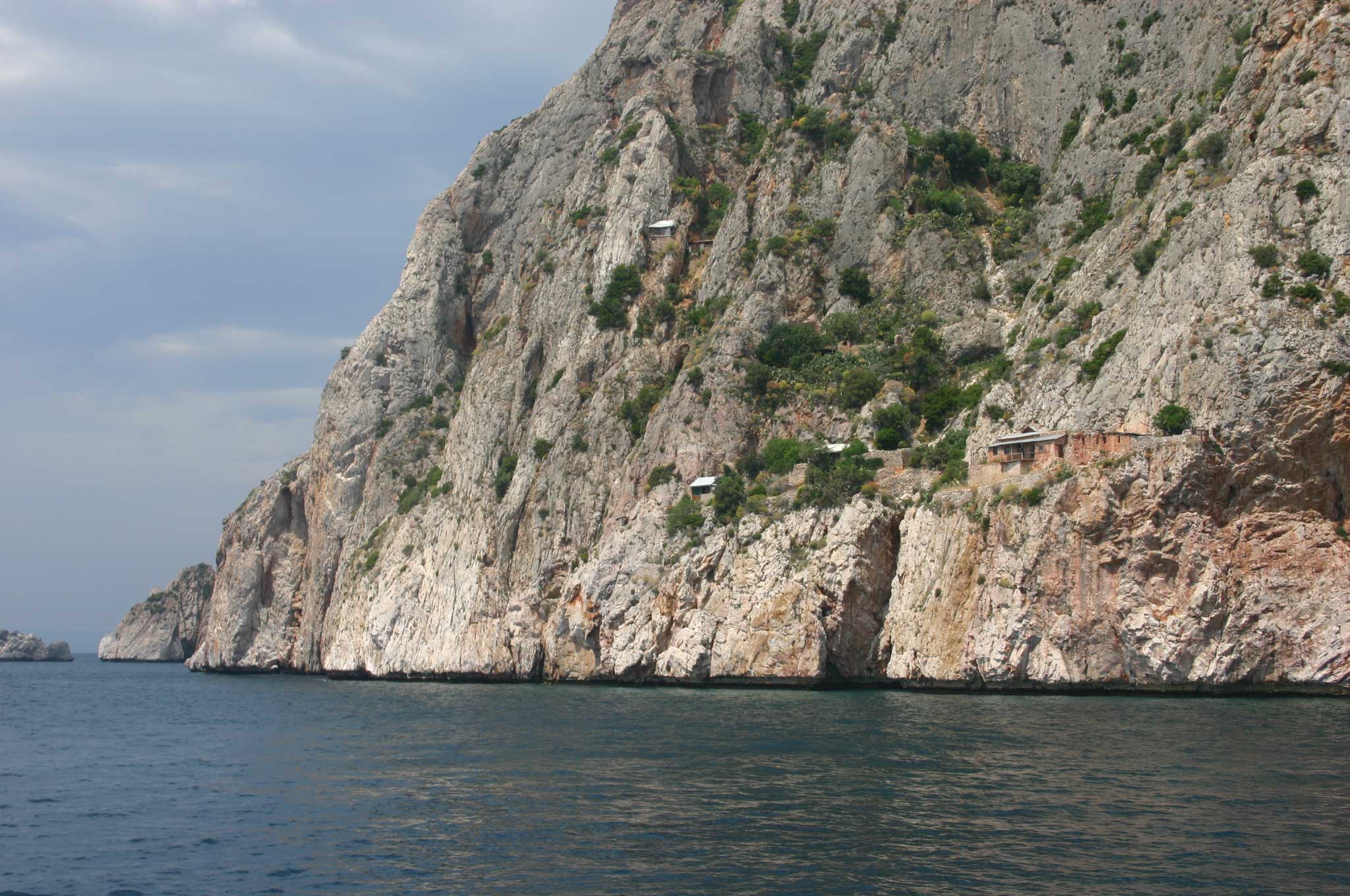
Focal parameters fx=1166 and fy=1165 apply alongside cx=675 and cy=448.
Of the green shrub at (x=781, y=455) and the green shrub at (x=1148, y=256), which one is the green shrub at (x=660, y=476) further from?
the green shrub at (x=1148, y=256)

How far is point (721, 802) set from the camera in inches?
1045

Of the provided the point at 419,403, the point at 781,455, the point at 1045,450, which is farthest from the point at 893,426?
the point at 419,403

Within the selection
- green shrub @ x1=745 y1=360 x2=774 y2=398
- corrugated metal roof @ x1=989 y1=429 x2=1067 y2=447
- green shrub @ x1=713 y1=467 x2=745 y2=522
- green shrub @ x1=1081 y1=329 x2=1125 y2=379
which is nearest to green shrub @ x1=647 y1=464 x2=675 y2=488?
green shrub @ x1=713 y1=467 x2=745 y2=522

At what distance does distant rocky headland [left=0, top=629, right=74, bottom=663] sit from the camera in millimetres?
186000

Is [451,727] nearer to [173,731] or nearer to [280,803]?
[173,731]

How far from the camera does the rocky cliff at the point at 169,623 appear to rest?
520 ft

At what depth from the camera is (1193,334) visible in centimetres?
4766

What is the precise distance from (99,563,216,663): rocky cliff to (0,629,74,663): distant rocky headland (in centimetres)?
2650

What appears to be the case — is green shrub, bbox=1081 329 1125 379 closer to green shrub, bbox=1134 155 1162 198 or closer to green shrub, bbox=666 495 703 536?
green shrub, bbox=1134 155 1162 198

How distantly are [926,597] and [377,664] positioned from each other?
1840 inches

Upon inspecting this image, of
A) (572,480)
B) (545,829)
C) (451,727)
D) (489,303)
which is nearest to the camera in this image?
(545,829)

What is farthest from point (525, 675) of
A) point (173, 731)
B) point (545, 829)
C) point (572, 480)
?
point (545, 829)

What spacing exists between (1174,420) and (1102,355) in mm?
8118

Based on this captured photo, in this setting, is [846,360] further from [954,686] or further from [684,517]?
[954,686]
